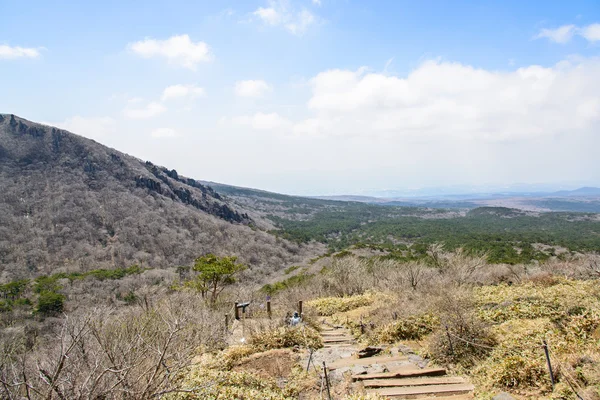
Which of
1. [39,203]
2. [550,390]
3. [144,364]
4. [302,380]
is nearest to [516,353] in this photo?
[550,390]

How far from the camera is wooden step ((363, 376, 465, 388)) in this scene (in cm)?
834

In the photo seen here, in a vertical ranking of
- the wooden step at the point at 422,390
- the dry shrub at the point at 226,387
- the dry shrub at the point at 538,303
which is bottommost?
the dry shrub at the point at 226,387

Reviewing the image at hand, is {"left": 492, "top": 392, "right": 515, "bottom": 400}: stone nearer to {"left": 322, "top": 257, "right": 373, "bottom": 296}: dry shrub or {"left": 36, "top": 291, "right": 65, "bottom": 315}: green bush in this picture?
{"left": 322, "top": 257, "right": 373, "bottom": 296}: dry shrub

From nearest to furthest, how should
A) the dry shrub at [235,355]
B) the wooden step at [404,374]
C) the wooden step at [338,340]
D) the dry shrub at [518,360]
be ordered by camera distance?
the dry shrub at [518,360]
the wooden step at [404,374]
the dry shrub at [235,355]
the wooden step at [338,340]

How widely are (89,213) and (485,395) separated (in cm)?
8680

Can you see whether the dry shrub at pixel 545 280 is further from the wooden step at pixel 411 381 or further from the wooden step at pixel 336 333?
the wooden step at pixel 411 381

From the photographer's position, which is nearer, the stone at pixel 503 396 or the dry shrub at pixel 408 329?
the stone at pixel 503 396

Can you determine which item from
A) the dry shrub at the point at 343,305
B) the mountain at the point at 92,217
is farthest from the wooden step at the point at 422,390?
the mountain at the point at 92,217

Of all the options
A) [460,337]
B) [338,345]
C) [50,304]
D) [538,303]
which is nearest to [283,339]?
[338,345]

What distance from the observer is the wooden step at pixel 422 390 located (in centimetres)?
777

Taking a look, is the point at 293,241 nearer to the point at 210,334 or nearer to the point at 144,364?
the point at 210,334

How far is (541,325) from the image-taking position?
10.5 meters

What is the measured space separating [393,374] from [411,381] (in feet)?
1.63

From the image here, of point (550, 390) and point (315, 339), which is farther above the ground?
point (550, 390)
